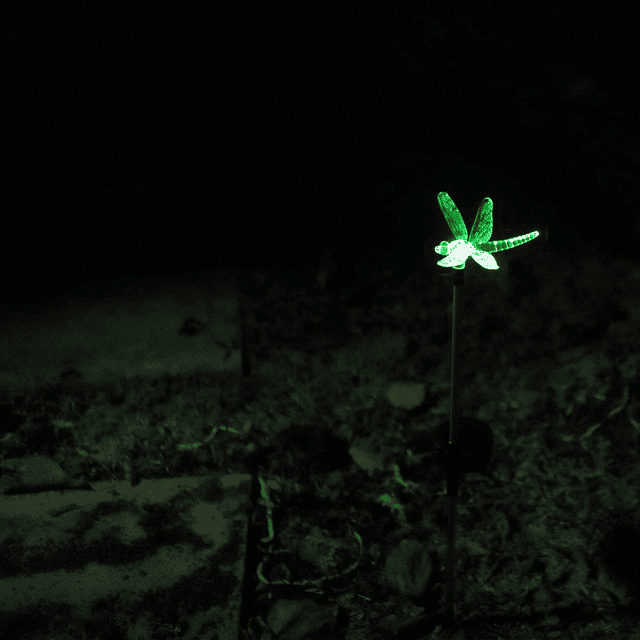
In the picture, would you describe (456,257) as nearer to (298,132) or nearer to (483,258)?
(483,258)

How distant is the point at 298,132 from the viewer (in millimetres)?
4254

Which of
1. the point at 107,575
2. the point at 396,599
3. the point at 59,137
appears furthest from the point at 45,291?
the point at 396,599

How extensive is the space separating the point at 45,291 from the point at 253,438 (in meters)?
2.01

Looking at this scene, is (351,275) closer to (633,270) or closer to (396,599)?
(633,270)

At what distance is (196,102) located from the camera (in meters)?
4.25

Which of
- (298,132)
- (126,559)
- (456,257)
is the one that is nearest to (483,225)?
(456,257)

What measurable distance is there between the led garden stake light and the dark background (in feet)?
7.38

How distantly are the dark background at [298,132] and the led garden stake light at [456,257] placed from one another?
225 cm

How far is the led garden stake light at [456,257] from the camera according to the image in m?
1.62

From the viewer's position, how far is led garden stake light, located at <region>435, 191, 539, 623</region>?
162cm

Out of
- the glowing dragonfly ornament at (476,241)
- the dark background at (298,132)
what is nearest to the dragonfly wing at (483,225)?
the glowing dragonfly ornament at (476,241)

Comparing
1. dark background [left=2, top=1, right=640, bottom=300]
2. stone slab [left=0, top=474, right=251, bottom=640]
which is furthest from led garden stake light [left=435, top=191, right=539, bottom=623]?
dark background [left=2, top=1, right=640, bottom=300]

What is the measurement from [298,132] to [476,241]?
9.46 feet

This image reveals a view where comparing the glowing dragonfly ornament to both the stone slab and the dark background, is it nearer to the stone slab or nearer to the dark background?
the stone slab
